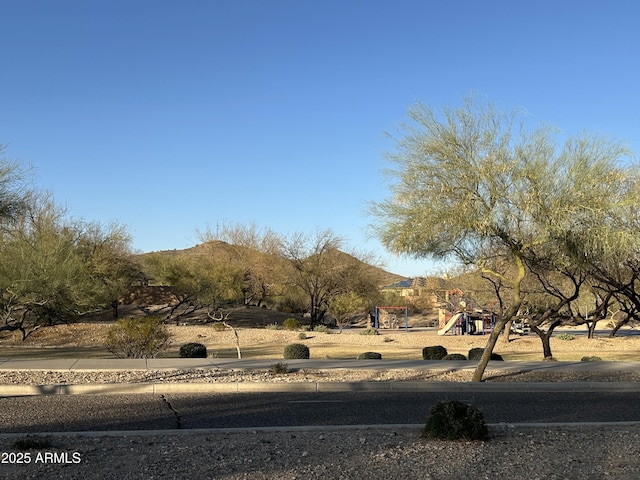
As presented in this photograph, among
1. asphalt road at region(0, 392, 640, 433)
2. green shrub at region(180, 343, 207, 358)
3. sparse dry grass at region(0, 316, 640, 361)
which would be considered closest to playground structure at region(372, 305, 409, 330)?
sparse dry grass at region(0, 316, 640, 361)

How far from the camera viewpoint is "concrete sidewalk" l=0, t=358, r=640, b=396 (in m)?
13.3

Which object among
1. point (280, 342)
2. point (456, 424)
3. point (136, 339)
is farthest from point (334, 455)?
point (280, 342)

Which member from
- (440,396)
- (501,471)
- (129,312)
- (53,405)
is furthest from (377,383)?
(129,312)

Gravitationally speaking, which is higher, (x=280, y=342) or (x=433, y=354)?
(x=433, y=354)

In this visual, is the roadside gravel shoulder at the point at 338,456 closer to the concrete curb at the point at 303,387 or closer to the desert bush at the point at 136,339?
the concrete curb at the point at 303,387

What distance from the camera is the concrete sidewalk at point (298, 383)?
43.8ft

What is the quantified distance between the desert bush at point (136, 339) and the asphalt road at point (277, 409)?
861 cm

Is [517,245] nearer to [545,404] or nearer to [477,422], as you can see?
[545,404]

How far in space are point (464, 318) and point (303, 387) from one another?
41177 millimetres

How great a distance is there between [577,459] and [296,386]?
8122 mm

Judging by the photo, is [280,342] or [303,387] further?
[280,342]

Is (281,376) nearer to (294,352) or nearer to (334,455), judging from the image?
(294,352)

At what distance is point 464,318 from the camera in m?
53.4

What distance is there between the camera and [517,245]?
14.9 metres
